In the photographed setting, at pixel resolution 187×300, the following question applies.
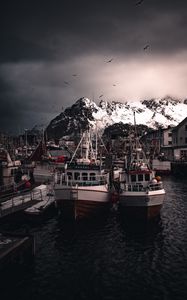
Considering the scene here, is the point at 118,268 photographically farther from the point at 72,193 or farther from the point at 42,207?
the point at 42,207

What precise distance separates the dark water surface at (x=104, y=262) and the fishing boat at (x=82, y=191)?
148cm

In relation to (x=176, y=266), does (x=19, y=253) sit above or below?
above

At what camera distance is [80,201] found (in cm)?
3362

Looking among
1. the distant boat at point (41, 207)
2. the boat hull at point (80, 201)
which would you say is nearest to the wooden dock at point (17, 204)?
the distant boat at point (41, 207)

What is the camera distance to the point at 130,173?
1437 inches

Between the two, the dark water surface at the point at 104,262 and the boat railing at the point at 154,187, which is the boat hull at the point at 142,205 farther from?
the dark water surface at the point at 104,262

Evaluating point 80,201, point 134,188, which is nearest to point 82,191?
point 80,201

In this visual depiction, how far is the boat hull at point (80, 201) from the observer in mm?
33594

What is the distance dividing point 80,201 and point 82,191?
1092 mm

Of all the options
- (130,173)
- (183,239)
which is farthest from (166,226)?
(130,173)

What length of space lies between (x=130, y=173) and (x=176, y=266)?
15.5 m

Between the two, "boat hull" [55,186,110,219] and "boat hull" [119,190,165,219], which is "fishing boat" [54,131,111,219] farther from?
"boat hull" [119,190,165,219]

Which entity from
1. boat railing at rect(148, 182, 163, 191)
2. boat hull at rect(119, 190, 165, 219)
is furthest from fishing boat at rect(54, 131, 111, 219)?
boat railing at rect(148, 182, 163, 191)

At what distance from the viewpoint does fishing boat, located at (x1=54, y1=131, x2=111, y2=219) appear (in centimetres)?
3372
